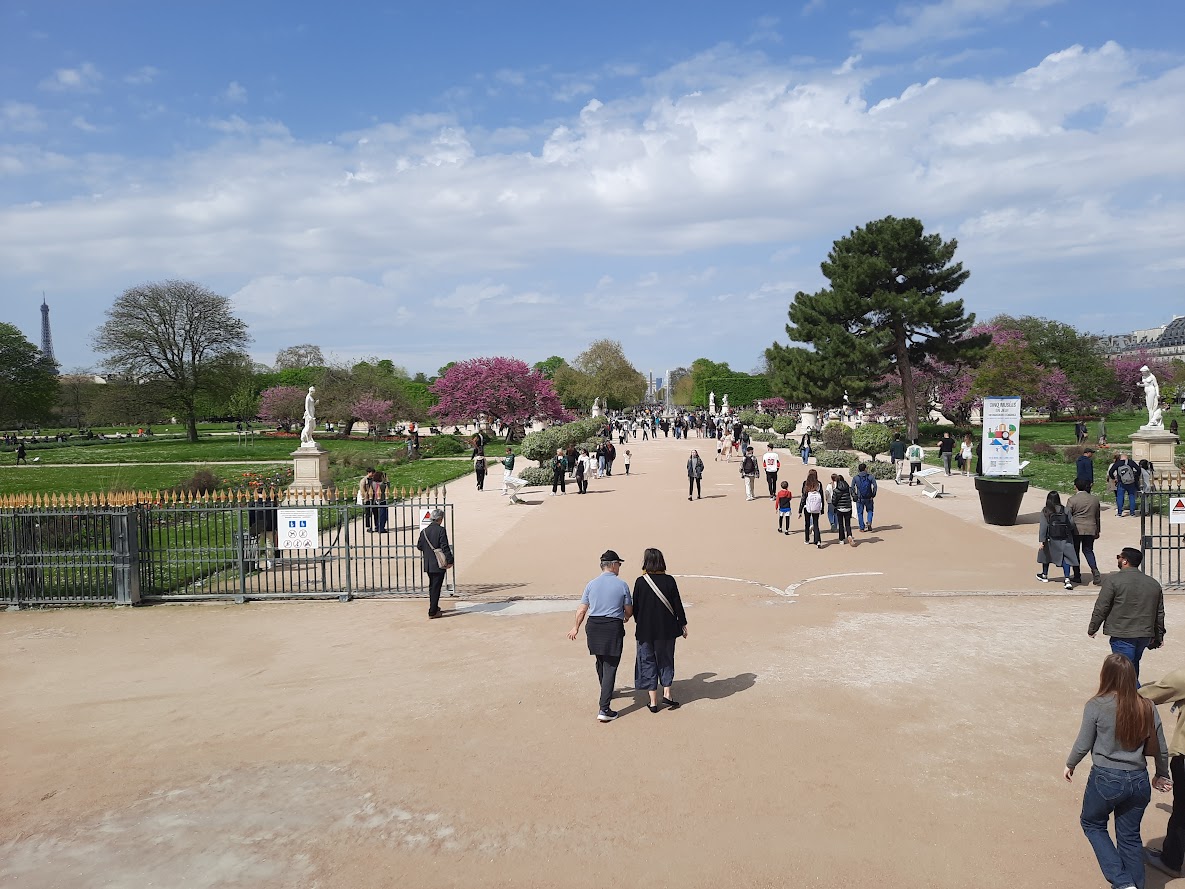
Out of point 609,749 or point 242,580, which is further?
point 242,580

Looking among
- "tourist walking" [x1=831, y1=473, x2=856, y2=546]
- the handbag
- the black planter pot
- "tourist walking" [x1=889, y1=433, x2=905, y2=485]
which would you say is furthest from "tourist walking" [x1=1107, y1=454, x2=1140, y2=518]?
the handbag

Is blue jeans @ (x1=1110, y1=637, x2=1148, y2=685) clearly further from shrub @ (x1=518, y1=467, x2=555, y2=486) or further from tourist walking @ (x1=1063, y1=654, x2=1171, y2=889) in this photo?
shrub @ (x1=518, y1=467, x2=555, y2=486)

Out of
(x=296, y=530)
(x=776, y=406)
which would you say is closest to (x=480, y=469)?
(x=296, y=530)

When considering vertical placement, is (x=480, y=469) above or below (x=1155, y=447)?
below

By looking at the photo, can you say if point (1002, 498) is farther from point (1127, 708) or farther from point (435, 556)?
point (1127, 708)

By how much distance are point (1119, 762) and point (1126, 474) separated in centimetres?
1696

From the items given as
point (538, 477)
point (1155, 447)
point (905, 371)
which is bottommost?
point (538, 477)

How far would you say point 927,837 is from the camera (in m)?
5.22

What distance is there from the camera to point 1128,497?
747 inches

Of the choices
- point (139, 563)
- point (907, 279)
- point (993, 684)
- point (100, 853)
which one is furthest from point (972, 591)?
point (907, 279)

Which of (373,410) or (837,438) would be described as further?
(373,410)

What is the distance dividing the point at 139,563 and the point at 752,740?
987 centimetres

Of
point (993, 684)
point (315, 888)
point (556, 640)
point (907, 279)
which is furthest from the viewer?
point (907, 279)

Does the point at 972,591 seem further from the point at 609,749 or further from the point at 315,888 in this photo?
the point at 315,888
